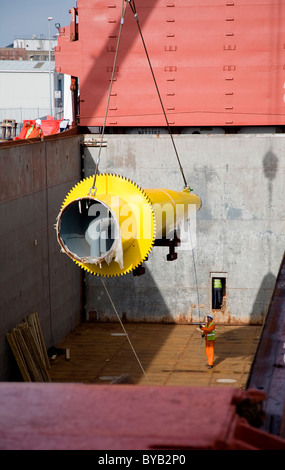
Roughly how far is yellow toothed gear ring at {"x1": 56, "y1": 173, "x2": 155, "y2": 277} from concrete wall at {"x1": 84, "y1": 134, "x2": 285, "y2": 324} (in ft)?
40.0

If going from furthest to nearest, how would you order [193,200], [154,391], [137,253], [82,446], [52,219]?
[52,219] → [193,200] → [137,253] → [154,391] → [82,446]

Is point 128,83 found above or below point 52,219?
above

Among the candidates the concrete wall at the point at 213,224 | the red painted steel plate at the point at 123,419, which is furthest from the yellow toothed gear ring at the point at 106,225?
the concrete wall at the point at 213,224

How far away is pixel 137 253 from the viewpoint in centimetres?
1048

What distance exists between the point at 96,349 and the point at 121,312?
2954 millimetres

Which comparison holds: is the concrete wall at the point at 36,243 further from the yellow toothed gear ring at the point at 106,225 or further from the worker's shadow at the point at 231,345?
the yellow toothed gear ring at the point at 106,225

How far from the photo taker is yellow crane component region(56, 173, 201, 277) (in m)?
10.0

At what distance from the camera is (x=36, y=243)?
18.8 m

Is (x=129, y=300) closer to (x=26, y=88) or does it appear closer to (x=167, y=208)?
(x=167, y=208)

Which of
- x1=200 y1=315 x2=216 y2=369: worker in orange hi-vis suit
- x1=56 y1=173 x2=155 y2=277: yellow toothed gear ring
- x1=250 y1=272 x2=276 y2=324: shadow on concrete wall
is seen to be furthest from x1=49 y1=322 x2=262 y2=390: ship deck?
x1=56 y1=173 x2=155 y2=277: yellow toothed gear ring

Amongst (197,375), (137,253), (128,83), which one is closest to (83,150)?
(128,83)

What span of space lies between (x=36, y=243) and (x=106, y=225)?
29.1 ft

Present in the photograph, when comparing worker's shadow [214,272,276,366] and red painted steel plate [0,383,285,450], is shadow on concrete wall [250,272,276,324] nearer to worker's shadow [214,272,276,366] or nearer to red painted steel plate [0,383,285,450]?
worker's shadow [214,272,276,366]

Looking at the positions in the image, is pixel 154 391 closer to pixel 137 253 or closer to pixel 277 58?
pixel 137 253
